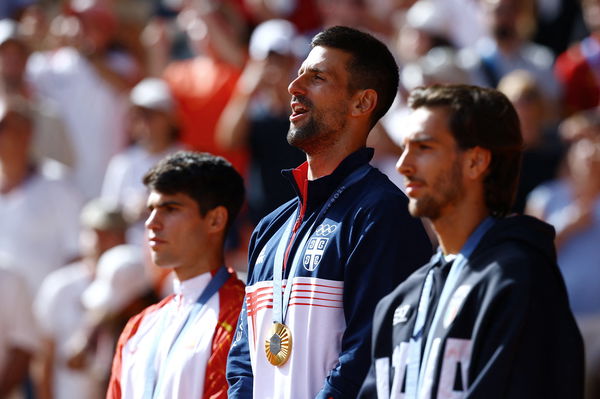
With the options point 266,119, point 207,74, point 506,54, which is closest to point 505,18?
point 506,54

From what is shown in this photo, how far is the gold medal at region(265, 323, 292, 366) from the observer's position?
4.90 meters

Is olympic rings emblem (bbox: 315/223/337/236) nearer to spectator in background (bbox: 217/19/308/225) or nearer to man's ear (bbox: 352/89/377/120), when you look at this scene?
man's ear (bbox: 352/89/377/120)

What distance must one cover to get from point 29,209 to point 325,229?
219 inches

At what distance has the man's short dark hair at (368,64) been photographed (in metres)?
5.20

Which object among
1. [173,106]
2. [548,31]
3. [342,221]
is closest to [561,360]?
[342,221]

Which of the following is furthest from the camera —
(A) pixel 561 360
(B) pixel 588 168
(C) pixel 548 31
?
(C) pixel 548 31

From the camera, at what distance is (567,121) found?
9.37m

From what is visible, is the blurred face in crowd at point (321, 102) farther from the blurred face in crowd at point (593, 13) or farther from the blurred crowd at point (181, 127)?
the blurred face in crowd at point (593, 13)

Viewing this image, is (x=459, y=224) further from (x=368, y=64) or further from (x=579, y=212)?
(x=579, y=212)

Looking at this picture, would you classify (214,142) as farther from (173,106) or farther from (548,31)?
(548,31)

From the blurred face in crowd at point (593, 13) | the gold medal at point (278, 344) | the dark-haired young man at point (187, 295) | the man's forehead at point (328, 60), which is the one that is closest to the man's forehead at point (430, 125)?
the man's forehead at point (328, 60)

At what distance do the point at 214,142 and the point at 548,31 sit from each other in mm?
3348

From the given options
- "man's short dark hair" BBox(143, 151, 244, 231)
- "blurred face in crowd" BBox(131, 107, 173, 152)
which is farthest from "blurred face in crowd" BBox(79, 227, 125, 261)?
"man's short dark hair" BBox(143, 151, 244, 231)

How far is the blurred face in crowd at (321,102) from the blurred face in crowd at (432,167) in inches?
20.9
